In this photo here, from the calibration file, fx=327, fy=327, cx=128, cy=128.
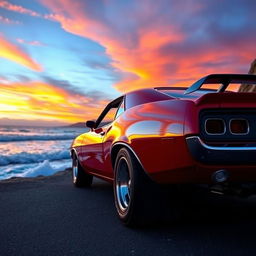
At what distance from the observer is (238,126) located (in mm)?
2502

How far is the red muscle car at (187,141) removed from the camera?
2.41 meters

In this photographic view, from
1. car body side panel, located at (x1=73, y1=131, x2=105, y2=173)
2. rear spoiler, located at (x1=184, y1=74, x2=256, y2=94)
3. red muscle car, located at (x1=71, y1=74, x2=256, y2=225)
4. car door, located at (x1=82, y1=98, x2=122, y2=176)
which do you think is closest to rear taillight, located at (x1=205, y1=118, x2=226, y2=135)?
red muscle car, located at (x1=71, y1=74, x2=256, y2=225)

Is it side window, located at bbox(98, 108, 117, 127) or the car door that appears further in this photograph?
side window, located at bbox(98, 108, 117, 127)

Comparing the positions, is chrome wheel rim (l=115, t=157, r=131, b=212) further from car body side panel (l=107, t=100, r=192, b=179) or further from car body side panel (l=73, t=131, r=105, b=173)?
car body side panel (l=73, t=131, r=105, b=173)

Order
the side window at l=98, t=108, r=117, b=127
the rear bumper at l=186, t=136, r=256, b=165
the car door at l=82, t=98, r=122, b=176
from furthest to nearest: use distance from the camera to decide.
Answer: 1. the side window at l=98, t=108, r=117, b=127
2. the car door at l=82, t=98, r=122, b=176
3. the rear bumper at l=186, t=136, r=256, b=165

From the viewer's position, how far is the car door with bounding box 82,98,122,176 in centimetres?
426

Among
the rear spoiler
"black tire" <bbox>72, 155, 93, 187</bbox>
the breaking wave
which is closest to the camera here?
the rear spoiler

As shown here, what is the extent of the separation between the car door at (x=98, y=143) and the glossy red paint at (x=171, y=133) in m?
0.85

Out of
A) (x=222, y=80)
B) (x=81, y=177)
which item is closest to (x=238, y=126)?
(x=222, y=80)

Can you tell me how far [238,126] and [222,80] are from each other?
626mm

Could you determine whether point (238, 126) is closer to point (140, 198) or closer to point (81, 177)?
point (140, 198)

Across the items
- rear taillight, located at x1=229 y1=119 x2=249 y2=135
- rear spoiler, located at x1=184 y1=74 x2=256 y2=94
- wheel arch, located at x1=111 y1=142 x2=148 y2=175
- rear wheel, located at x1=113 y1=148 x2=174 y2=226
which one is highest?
rear spoiler, located at x1=184 y1=74 x2=256 y2=94

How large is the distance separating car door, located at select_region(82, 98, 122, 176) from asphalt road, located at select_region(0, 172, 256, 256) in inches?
19.5

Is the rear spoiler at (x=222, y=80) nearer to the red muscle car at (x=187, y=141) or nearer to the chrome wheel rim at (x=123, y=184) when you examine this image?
the red muscle car at (x=187, y=141)
